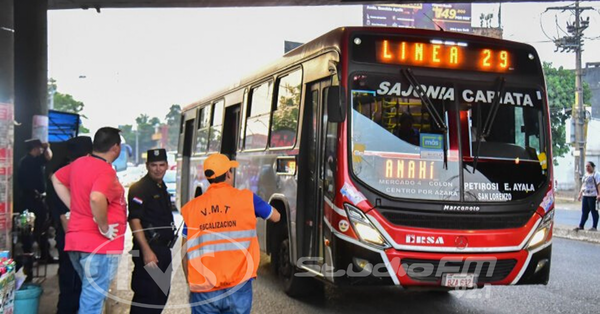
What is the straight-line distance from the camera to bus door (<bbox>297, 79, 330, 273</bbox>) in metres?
6.62

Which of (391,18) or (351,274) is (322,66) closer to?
(351,274)

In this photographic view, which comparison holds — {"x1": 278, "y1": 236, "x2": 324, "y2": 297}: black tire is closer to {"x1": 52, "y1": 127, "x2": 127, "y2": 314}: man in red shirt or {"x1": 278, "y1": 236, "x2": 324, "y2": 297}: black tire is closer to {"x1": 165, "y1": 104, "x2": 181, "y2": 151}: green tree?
{"x1": 52, "y1": 127, "x2": 127, "y2": 314}: man in red shirt

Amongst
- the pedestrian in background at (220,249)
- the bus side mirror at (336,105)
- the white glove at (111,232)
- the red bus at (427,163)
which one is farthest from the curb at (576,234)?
the white glove at (111,232)

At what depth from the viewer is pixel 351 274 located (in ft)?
19.8

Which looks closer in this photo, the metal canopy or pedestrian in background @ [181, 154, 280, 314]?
pedestrian in background @ [181, 154, 280, 314]

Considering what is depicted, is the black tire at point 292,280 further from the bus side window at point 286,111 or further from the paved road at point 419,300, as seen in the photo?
the bus side window at point 286,111

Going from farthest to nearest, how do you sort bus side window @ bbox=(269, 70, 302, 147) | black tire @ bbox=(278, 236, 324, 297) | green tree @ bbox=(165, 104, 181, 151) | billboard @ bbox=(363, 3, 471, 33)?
green tree @ bbox=(165, 104, 181, 151)
billboard @ bbox=(363, 3, 471, 33)
black tire @ bbox=(278, 236, 324, 297)
bus side window @ bbox=(269, 70, 302, 147)

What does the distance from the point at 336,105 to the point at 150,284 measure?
2.40m

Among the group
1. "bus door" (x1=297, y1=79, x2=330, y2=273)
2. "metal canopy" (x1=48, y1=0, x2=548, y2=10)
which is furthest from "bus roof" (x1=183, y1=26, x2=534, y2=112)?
"metal canopy" (x1=48, y1=0, x2=548, y2=10)

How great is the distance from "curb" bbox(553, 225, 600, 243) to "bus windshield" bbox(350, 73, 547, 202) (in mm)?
9345

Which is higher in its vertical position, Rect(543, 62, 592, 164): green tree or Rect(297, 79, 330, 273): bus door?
Rect(543, 62, 592, 164): green tree

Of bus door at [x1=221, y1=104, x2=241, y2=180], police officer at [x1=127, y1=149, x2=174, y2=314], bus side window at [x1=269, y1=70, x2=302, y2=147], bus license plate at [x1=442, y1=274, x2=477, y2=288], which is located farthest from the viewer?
bus door at [x1=221, y1=104, x2=241, y2=180]

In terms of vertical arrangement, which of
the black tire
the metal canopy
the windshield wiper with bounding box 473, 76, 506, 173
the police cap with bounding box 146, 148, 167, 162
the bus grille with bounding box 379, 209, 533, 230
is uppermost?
the metal canopy

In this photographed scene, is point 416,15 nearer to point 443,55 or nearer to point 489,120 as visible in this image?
point 443,55
